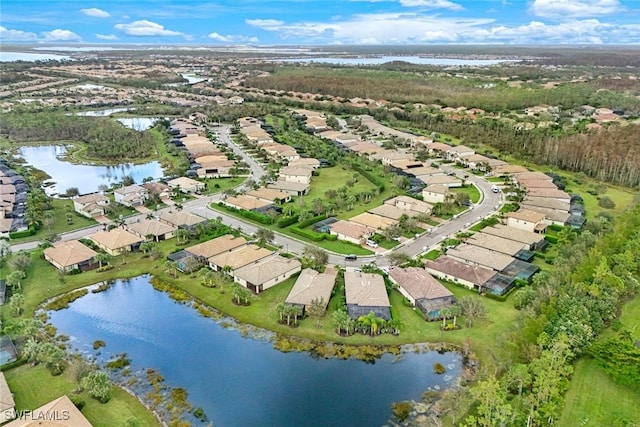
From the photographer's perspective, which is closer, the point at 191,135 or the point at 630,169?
the point at 630,169

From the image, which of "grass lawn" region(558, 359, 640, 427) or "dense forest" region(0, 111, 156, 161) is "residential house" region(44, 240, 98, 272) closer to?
"grass lawn" region(558, 359, 640, 427)

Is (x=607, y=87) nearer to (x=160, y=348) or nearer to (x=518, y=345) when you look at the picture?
(x=518, y=345)

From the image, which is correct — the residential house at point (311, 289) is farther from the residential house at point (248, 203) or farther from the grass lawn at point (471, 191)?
the grass lawn at point (471, 191)

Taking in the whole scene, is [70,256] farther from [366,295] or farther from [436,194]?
[436,194]

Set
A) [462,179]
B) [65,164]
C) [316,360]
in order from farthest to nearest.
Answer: [65,164], [462,179], [316,360]

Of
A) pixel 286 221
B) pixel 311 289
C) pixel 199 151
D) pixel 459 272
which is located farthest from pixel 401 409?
pixel 199 151

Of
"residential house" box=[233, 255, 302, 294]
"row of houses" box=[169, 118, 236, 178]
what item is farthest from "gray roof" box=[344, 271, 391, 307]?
"row of houses" box=[169, 118, 236, 178]

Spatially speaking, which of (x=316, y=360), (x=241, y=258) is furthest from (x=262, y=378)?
(x=241, y=258)
